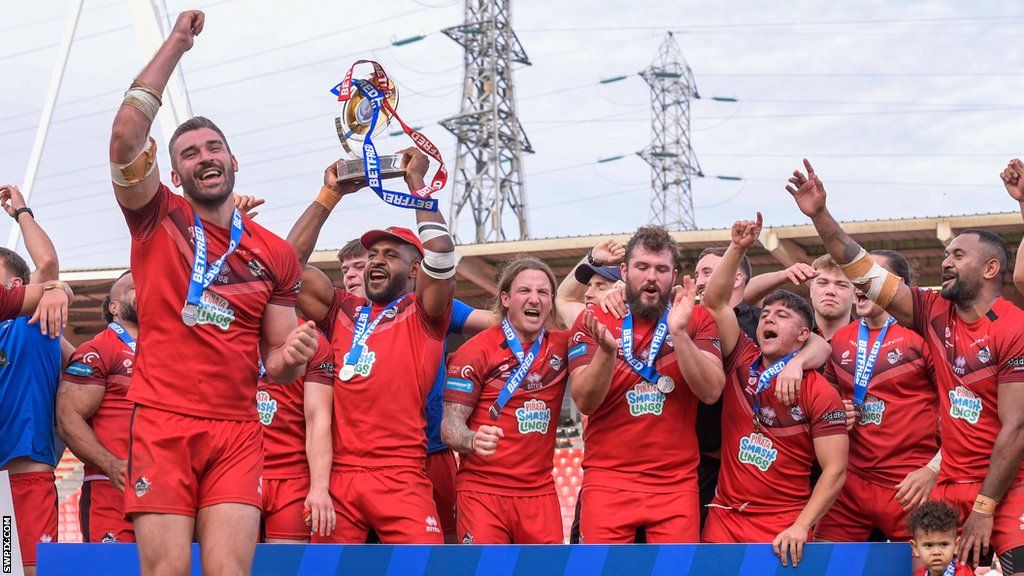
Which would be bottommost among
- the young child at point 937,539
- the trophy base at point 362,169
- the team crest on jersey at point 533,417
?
the young child at point 937,539

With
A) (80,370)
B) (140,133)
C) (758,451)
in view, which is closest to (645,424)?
(758,451)

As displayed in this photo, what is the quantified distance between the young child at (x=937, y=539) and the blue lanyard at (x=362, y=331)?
295 cm

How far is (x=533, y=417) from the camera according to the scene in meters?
6.05

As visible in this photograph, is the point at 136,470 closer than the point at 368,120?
Yes

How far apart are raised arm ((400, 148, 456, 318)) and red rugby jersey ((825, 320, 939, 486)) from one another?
2.32 m

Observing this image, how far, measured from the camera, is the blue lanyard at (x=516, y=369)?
19.7 feet

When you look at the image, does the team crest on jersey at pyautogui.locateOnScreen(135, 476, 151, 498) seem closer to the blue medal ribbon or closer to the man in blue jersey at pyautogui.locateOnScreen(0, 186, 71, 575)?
the blue medal ribbon

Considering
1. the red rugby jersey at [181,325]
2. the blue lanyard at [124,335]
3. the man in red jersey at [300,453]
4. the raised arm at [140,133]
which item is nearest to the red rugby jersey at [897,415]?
the man in red jersey at [300,453]

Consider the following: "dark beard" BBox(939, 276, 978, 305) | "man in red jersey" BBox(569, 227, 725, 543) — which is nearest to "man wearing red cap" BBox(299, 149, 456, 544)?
"man in red jersey" BBox(569, 227, 725, 543)

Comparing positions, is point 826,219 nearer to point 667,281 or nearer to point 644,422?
point 667,281

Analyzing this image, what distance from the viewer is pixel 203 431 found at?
434 cm

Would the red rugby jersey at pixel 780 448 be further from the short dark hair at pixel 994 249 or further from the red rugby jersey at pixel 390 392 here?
the red rugby jersey at pixel 390 392

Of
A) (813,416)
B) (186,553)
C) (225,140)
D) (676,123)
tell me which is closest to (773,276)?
(813,416)

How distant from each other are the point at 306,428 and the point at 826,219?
3003 mm
